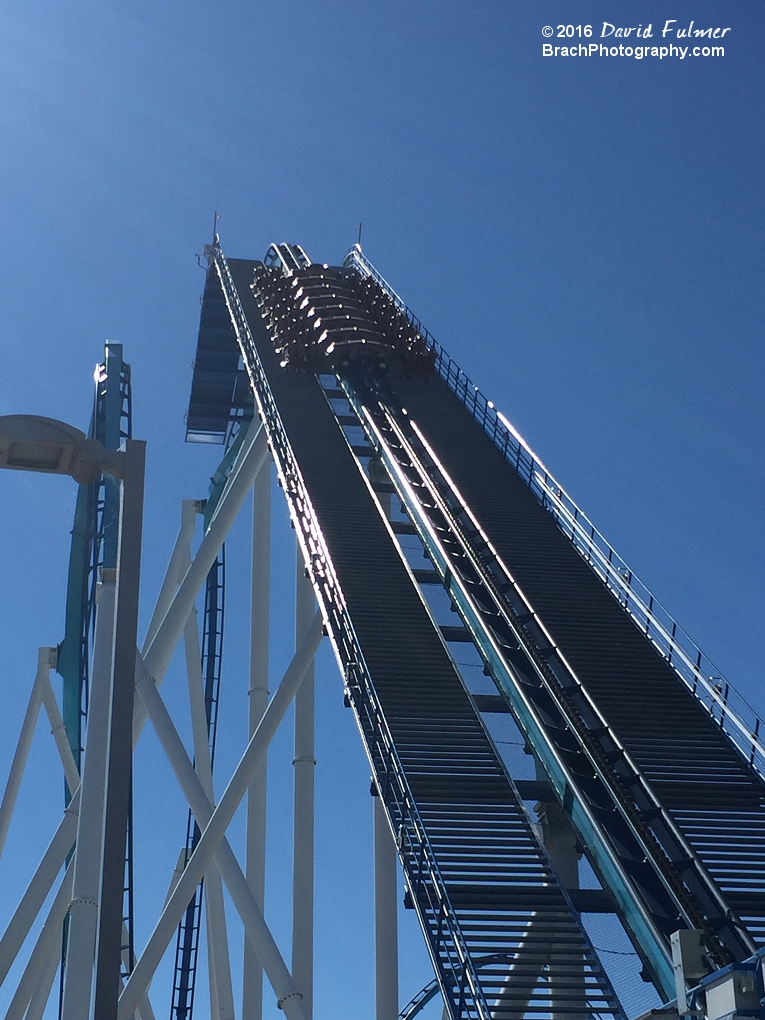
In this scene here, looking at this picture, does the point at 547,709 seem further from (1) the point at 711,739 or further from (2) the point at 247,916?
(2) the point at 247,916

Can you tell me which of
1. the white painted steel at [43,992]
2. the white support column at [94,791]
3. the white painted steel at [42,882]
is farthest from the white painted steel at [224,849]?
the white support column at [94,791]

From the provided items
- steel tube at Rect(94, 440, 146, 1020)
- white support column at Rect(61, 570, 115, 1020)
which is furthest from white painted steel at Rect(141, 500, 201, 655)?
steel tube at Rect(94, 440, 146, 1020)

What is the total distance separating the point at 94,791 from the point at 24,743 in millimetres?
11710

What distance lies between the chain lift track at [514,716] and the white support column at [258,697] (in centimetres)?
153

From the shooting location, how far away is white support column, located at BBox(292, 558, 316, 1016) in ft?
44.4

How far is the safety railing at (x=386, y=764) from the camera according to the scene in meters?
8.22

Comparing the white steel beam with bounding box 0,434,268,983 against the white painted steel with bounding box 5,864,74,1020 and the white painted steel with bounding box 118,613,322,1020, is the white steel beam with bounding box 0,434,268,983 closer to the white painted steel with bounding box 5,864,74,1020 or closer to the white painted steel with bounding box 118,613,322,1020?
the white painted steel with bounding box 5,864,74,1020

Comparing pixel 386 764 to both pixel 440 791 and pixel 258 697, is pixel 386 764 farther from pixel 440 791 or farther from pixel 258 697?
pixel 258 697

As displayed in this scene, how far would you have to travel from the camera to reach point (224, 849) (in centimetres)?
1212

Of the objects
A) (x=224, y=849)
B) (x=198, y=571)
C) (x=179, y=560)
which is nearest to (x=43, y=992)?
(x=224, y=849)

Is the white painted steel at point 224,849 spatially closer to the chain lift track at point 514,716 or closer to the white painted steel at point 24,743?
the chain lift track at point 514,716

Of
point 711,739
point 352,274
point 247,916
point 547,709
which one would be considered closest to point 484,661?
point 547,709

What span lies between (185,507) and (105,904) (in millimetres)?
14247

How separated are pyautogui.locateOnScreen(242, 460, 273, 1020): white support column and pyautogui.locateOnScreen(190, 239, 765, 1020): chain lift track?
1.53 metres
